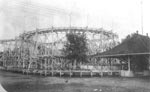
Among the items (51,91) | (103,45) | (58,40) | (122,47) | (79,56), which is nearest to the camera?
(51,91)

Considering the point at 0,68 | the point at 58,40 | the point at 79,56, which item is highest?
the point at 58,40

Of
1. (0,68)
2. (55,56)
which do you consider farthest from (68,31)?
(0,68)

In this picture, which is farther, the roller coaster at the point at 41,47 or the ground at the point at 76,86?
the roller coaster at the point at 41,47

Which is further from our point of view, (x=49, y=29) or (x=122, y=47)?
(x=49, y=29)

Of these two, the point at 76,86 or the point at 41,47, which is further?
Answer: the point at 41,47

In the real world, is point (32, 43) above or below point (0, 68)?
above

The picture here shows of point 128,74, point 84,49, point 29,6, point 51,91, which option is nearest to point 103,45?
point 84,49

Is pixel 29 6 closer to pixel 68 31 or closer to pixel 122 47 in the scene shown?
pixel 122 47

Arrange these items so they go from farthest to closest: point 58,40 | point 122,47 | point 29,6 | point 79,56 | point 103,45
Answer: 1. point 103,45
2. point 58,40
3. point 79,56
4. point 122,47
5. point 29,6

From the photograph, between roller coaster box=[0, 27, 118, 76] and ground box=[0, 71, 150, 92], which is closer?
ground box=[0, 71, 150, 92]
